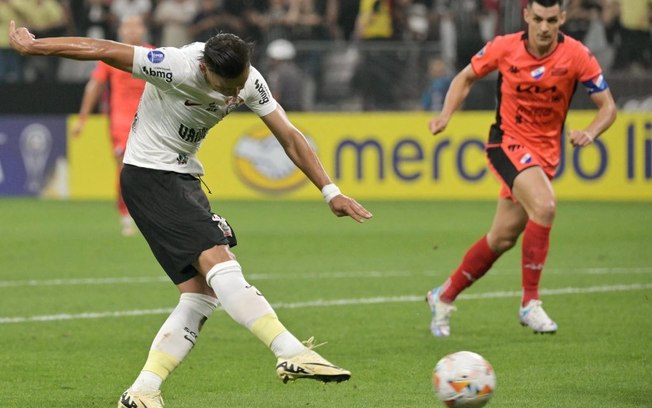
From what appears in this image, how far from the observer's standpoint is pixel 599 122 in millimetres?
9141

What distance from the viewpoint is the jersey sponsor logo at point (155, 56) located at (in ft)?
21.0

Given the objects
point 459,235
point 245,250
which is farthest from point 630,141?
point 245,250

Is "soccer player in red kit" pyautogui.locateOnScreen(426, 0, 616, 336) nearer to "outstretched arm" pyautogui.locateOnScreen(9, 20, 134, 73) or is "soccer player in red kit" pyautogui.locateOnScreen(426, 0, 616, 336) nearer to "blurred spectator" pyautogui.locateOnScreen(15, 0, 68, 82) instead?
"outstretched arm" pyautogui.locateOnScreen(9, 20, 134, 73)

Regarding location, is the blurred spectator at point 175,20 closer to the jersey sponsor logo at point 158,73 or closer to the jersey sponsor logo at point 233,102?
the jersey sponsor logo at point 233,102

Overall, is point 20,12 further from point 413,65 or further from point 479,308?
point 479,308

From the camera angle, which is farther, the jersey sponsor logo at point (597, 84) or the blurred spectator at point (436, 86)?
the blurred spectator at point (436, 86)

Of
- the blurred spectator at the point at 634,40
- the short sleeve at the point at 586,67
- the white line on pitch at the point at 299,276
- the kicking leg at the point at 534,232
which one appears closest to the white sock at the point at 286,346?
the kicking leg at the point at 534,232

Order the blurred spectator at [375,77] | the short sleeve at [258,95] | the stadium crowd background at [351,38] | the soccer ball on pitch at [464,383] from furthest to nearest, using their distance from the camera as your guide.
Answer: the blurred spectator at [375,77]
the stadium crowd background at [351,38]
the short sleeve at [258,95]
the soccer ball on pitch at [464,383]

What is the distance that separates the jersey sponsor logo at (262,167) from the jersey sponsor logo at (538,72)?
11.8m

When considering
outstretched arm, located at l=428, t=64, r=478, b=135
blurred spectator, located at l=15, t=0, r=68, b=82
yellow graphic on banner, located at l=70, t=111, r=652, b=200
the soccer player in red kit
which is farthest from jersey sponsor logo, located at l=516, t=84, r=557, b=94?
blurred spectator, located at l=15, t=0, r=68, b=82

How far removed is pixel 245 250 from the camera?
15133 mm

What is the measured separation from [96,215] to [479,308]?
9880 mm

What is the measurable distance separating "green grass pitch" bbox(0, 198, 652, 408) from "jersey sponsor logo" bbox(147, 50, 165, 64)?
5.91 ft

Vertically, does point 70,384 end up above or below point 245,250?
above
